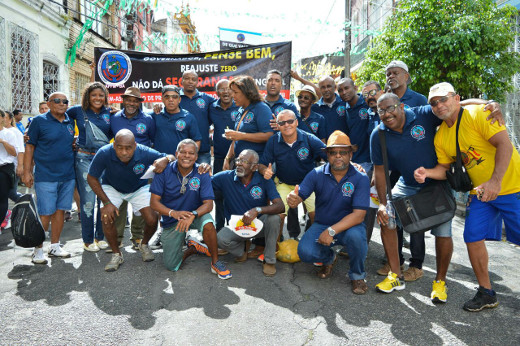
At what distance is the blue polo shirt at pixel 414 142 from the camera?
3.68 meters

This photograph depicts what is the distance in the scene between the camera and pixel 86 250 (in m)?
5.12


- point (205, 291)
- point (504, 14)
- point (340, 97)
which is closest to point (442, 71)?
point (504, 14)

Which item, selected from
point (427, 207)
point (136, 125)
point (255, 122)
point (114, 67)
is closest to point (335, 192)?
point (427, 207)

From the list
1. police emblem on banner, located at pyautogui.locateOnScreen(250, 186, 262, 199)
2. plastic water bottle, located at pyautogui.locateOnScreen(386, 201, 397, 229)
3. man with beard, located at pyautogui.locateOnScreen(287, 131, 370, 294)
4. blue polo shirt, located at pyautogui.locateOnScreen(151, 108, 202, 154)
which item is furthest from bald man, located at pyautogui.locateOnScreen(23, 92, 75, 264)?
plastic water bottle, located at pyautogui.locateOnScreen(386, 201, 397, 229)

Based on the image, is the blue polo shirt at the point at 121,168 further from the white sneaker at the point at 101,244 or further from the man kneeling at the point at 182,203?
the white sneaker at the point at 101,244

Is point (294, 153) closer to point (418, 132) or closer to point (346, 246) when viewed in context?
point (346, 246)

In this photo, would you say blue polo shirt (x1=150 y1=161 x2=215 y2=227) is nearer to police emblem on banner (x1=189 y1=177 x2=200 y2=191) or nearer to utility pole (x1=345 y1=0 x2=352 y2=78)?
police emblem on banner (x1=189 y1=177 x2=200 y2=191)

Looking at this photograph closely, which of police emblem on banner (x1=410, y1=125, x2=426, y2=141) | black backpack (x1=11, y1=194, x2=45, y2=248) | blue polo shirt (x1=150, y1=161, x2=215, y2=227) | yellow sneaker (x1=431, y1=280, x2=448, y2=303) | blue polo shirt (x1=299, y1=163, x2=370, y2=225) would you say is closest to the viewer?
yellow sneaker (x1=431, y1=280, x2=448, y2=303)

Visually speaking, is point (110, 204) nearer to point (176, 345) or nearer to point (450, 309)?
point (176, 345)

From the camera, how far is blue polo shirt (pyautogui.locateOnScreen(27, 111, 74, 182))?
15.7 feet

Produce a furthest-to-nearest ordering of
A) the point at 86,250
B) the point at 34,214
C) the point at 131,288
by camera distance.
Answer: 1. the point at 86,250
2. the point at 34,214
3. the point at 131,288

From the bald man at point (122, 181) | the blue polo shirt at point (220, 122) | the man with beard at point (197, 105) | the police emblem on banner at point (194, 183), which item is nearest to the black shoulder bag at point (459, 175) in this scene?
the police emblem on banner at point (194, 183)

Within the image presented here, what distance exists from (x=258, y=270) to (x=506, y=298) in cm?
239

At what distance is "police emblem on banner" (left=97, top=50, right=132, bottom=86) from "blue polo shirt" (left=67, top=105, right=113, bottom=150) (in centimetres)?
287
